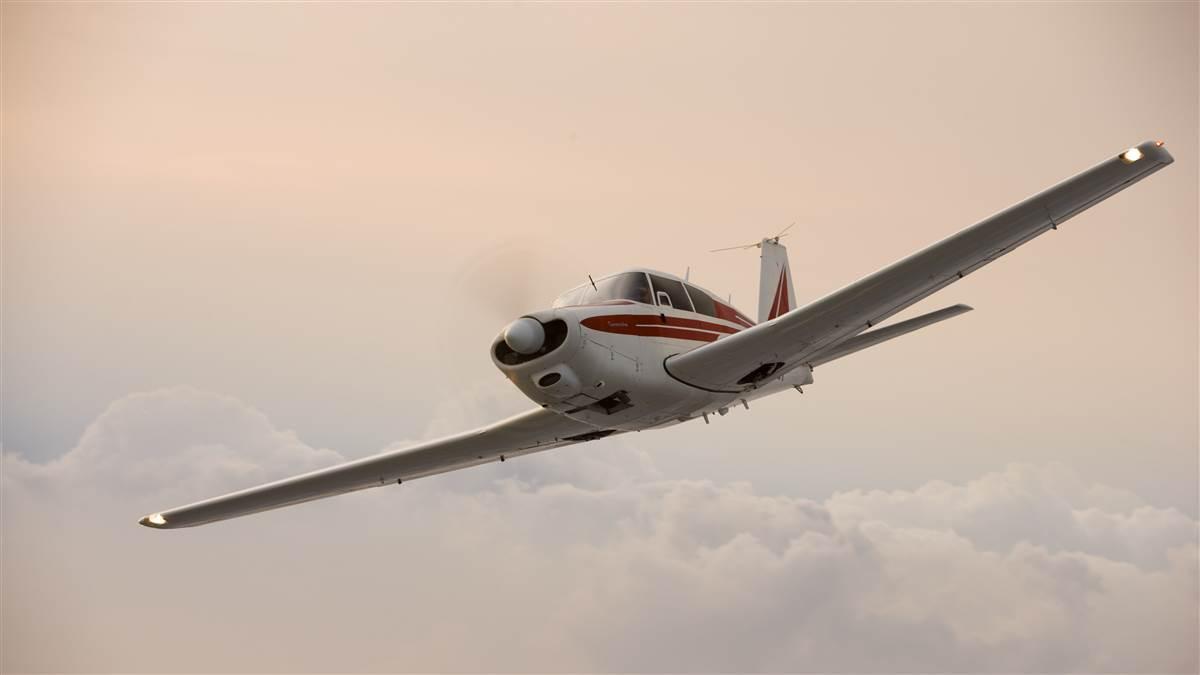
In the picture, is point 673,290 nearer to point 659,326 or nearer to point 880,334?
point 659,326

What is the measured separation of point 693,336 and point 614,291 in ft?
5.06

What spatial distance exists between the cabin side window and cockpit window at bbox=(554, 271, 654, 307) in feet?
3.60

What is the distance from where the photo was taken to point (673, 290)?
1709cm

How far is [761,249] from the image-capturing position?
22266 mm

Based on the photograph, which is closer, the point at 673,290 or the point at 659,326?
the point at 659,326

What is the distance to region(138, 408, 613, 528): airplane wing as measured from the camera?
19.5 m

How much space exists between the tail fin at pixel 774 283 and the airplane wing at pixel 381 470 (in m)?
5.17

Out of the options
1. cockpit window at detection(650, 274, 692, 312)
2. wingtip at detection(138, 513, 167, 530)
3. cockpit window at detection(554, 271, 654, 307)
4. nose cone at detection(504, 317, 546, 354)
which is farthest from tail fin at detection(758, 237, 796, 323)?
wingtip at detection(138, 513, 167, 530)

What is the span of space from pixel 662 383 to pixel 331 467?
8118mm

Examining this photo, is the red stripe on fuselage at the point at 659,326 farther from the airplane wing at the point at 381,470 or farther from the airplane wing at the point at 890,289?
the airplane wing at the point at 381,470

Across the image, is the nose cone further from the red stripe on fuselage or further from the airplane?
the red stripe on fuselage

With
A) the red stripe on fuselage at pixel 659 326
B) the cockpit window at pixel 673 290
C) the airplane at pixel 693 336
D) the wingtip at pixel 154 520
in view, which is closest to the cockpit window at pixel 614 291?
the airplane at pixel 693 336

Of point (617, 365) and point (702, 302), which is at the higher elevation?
point (702, 302)

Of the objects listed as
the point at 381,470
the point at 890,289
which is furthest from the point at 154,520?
the point at 890,289
